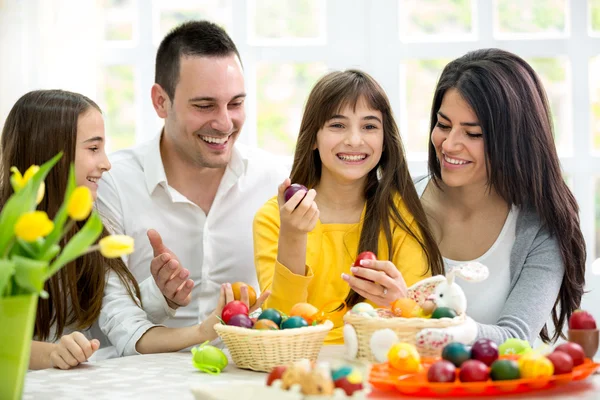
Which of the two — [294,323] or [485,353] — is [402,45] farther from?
[485,353]

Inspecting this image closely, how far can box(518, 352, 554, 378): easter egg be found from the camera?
1.49m

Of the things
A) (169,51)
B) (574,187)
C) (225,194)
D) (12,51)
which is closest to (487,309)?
(225,194)

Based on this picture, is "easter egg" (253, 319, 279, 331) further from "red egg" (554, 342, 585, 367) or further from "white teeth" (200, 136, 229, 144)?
"white teeth" (200, 136, 229, 144)

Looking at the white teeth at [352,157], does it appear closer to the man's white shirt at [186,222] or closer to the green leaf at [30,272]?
the man's white shirt at [186,222]

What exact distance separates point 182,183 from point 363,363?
134cm

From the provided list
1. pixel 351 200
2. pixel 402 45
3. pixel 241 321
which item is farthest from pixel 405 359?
pixel 402 45

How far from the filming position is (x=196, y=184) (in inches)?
114

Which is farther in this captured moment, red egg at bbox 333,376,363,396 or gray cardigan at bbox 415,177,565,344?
gray cardigan at bbox 415,177,565,344

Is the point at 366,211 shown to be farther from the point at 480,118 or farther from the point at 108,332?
the point at 108,332

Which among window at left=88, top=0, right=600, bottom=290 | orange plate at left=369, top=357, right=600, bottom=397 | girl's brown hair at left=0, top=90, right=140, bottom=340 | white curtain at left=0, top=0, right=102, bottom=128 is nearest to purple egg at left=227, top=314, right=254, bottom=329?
orange plate at left=369, top=357, right=600, bottom=397

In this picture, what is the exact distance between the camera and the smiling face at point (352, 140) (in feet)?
8.12

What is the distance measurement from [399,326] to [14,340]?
29.3 inches

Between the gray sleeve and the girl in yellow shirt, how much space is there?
24 cm

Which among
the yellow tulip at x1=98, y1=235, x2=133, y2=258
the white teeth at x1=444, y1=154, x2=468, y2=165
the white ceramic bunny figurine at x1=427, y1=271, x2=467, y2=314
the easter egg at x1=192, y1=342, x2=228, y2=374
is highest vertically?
the white teeth at x1=444, y1=154, x2=468, y2=165
